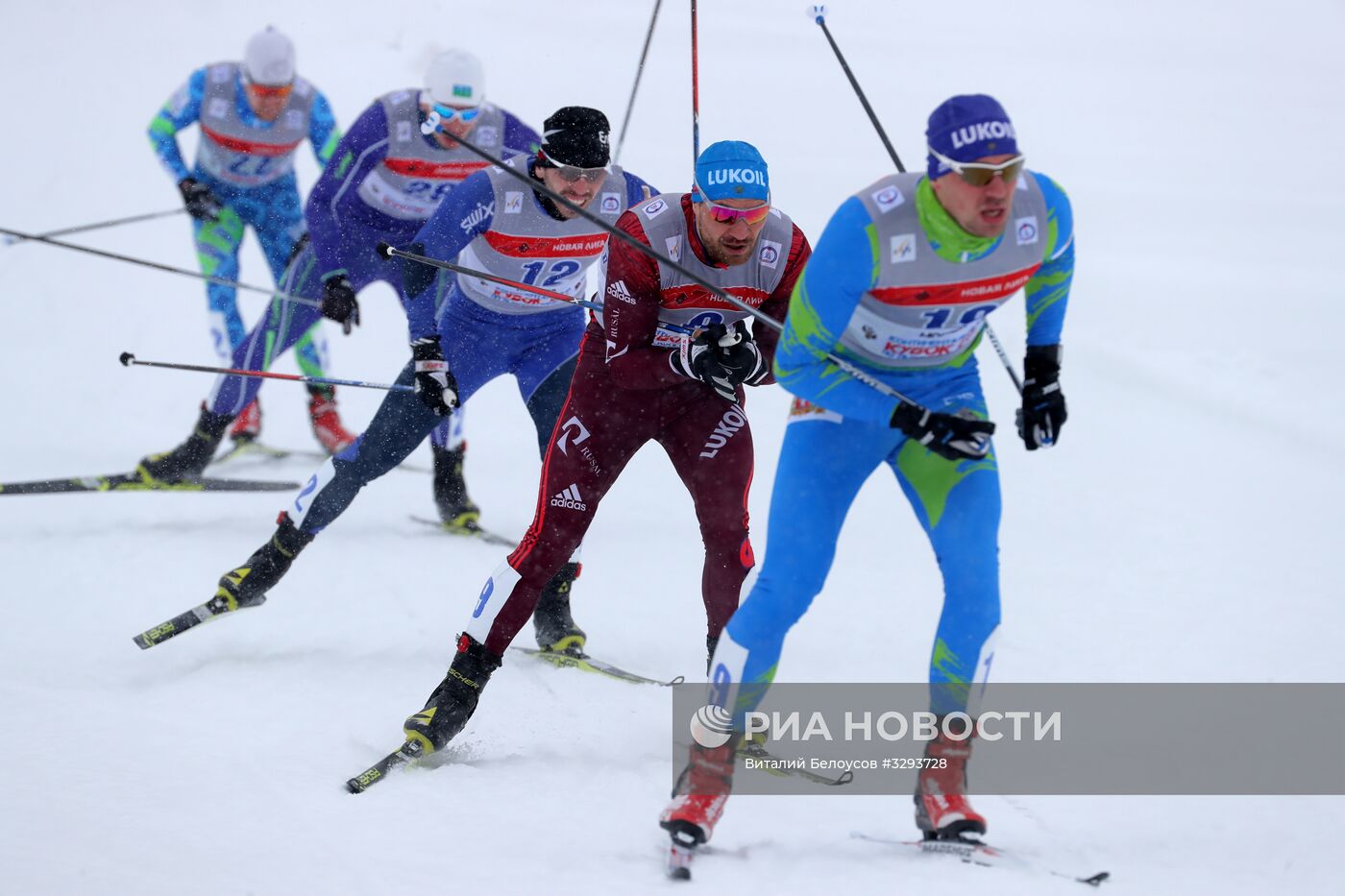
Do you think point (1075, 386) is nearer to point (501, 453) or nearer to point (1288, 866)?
point (501, 453)

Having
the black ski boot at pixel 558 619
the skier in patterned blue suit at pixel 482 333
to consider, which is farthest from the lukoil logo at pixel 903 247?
the black ski boot at pixel 558 619

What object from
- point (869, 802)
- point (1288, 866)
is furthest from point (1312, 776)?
point (869, 802)

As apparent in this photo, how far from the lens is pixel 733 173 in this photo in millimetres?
3934

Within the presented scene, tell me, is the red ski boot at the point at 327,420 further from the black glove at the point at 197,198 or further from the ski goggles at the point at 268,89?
the ski goggles at the point at 268,89

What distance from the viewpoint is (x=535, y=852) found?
368 centimetres

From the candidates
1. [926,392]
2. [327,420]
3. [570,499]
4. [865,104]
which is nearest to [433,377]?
[570,499]

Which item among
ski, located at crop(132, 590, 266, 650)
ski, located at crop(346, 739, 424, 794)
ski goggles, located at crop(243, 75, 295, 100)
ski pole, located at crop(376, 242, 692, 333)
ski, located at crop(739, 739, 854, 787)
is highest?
ski goggles, located at crop(243, 75, 295, 100)

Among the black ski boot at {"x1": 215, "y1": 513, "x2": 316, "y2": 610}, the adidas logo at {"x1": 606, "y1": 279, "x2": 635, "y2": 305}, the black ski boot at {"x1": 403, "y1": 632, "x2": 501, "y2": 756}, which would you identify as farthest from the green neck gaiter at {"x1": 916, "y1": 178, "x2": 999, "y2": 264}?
the black ski boot at {"x1": 215, "y1": 513, "x2": 316, "y2": 610}

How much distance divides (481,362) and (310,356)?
3.18 meters

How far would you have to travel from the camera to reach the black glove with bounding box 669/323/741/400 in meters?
4.04

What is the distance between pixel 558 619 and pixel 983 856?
2.36 metres

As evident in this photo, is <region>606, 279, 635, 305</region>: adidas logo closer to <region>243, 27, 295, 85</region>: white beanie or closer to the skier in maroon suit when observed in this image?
the skier in maroon suit

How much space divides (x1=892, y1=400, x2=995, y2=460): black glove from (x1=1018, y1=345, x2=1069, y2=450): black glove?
0.28 meters

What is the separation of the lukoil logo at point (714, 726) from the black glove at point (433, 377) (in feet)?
6.12
